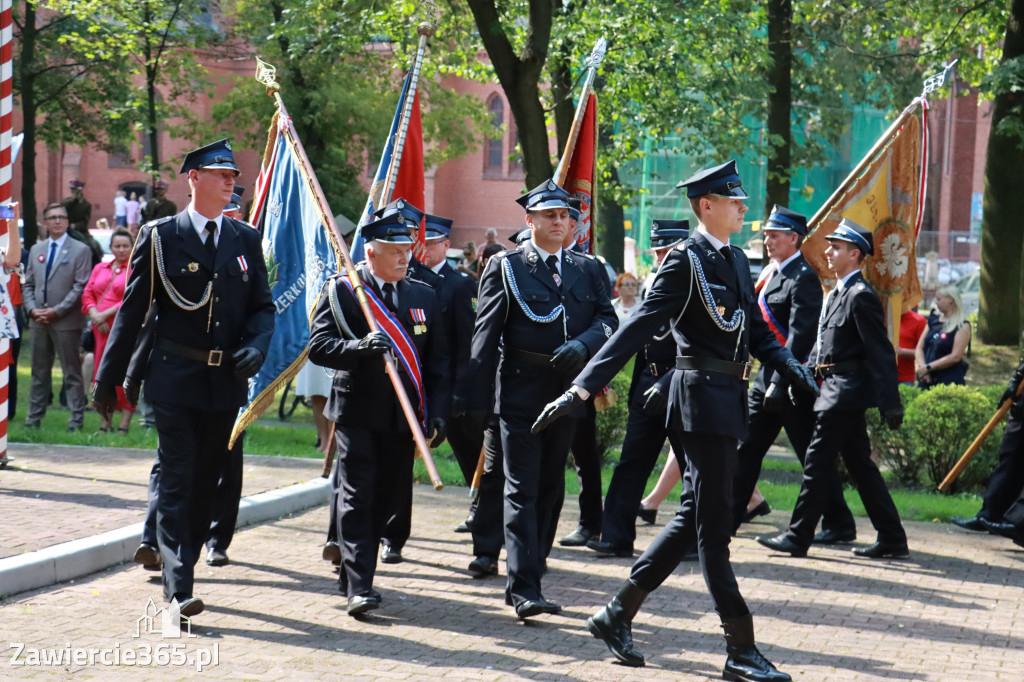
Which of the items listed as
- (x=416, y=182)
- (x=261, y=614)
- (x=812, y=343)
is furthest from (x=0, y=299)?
(x=812, y=343)

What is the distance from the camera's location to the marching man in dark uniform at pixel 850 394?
812 centimetres

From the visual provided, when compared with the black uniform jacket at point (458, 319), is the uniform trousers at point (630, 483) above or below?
below

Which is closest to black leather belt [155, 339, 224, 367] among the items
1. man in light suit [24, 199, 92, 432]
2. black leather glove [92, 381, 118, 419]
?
black leather glove [92, 381, 118, 419]

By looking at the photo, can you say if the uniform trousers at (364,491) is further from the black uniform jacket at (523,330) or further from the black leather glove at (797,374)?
the black leather glove at (797,374)

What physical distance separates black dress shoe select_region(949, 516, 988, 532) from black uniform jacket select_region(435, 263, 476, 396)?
424cm

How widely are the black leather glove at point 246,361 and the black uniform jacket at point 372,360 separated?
1.02 ft

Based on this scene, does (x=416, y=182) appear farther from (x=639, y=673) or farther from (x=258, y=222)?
(x=639, y=673)

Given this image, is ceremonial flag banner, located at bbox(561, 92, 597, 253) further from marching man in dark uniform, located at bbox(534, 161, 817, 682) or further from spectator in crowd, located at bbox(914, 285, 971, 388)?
spectator in crowd, located at bbox(914, 285, 971, 388)

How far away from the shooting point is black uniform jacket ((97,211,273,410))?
248 inches

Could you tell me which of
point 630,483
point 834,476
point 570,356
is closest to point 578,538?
point 630,483

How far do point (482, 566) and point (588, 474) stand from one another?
1.47 metres

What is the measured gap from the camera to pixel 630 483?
8133mm

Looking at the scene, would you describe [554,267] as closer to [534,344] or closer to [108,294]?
[534,344]

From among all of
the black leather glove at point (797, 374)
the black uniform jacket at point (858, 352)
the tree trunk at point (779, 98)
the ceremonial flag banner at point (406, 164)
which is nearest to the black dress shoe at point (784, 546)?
the black uniform jacket at point (858, 352)
